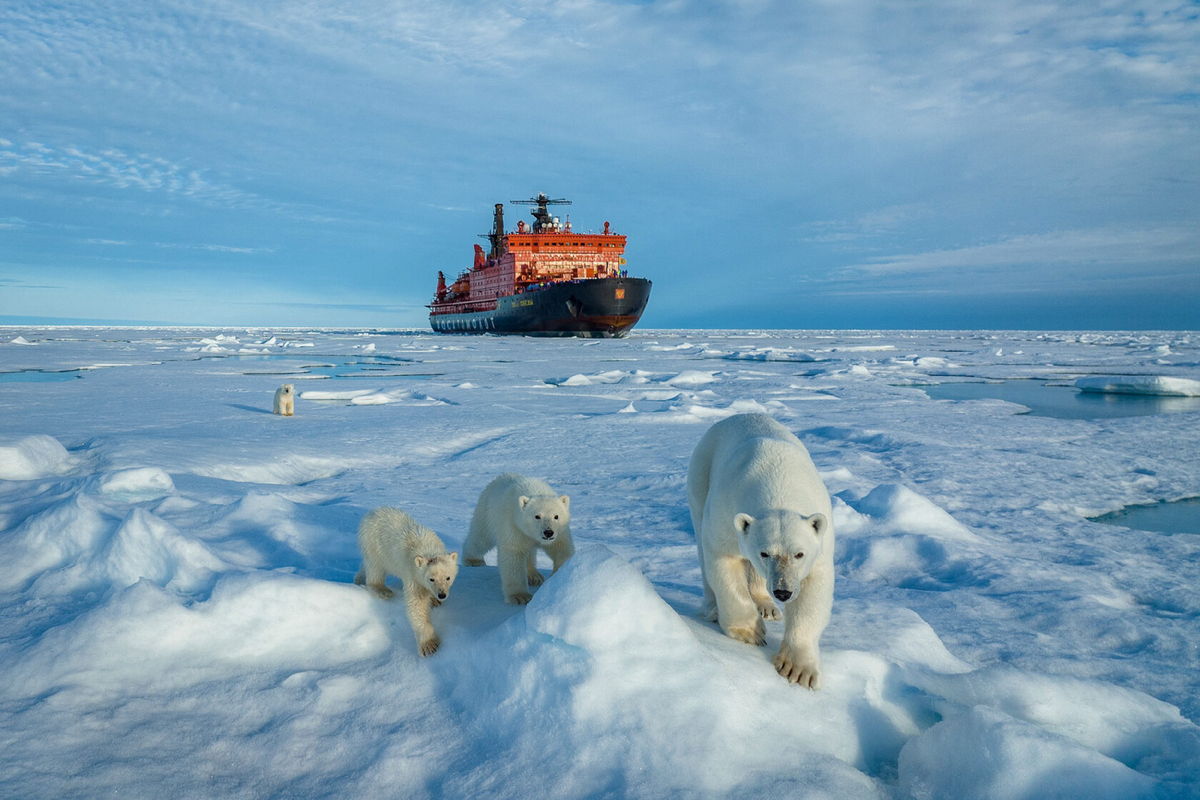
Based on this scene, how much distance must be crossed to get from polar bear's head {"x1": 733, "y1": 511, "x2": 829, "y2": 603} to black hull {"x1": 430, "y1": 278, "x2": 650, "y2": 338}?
36720 mm

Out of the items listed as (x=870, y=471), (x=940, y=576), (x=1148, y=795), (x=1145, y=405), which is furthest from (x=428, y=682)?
(x=1145, y=405)

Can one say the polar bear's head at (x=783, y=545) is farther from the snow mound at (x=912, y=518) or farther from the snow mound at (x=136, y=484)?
the snow mound at (x=136, y=484)

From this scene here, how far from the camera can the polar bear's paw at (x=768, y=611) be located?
9.07 feet

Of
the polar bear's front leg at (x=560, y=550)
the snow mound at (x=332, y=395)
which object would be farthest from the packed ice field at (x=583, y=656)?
the snow mound at (x=332, y=395)

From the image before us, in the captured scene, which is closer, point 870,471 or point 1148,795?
point 1148,795

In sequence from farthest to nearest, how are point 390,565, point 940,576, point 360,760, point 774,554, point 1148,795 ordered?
point 940,576 < point 390,565 < point 774,554 < point 360,760 < point 1148,795

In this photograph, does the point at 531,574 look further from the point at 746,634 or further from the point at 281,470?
the point at 281,470

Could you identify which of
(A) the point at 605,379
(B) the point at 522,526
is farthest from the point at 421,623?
(A) the point at 605,379

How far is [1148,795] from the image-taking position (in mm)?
1646

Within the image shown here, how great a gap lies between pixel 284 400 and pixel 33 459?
4.09m

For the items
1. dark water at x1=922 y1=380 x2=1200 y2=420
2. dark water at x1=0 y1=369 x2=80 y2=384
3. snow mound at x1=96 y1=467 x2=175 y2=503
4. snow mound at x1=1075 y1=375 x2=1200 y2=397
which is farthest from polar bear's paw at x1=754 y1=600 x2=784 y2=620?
dark water at x1=0 y1=369 x2=80 y2=384

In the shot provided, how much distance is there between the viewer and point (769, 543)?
2076 mm

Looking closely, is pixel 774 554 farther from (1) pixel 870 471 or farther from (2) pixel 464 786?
(1) pixel 870 471

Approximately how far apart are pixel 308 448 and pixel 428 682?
5.13 metres
